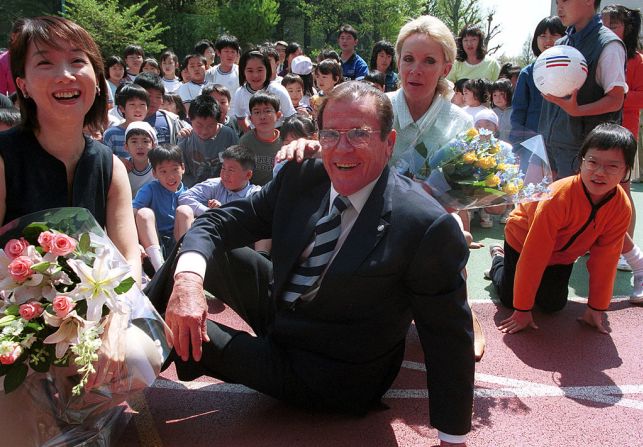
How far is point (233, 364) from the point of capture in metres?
2.65

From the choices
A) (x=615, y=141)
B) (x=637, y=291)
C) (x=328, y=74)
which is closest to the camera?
(x=615, y=141)

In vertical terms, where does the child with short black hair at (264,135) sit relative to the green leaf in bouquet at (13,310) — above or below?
above

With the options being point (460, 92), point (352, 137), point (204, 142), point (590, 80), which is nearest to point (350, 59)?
point (460, 92)

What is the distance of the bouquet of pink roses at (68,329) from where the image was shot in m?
1.94

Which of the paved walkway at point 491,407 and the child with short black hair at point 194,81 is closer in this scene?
the paved walkway at point 491,407

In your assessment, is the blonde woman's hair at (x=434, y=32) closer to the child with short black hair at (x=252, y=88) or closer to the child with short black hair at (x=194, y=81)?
the child with short black hair at (x=252, y=88)

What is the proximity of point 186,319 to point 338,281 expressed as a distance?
65 cm

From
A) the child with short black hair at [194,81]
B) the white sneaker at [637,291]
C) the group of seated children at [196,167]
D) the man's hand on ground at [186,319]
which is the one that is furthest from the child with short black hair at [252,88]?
the man's hand on ground at [186,319]

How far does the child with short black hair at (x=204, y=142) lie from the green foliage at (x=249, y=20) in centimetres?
2556

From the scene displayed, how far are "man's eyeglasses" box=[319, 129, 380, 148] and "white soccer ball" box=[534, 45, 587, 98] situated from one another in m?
2.41

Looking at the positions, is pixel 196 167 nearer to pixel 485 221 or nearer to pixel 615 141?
pixel 485 221

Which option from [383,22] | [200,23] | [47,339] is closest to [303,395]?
[47,339]

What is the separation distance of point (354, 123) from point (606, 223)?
228 centimetres

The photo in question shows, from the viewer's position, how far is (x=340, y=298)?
246cm
